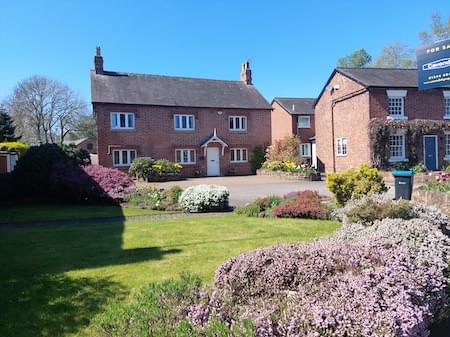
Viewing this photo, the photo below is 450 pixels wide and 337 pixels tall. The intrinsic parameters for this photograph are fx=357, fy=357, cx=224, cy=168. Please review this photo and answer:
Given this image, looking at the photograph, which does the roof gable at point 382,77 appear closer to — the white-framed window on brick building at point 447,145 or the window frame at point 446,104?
the window frame at point 446,104

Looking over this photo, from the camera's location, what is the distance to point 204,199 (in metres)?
11.7

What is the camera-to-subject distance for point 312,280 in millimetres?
3549

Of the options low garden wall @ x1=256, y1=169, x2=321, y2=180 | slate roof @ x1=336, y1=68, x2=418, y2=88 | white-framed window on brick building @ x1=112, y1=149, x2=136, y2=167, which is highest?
slate roof @ x1=336, y1=68, x2=418, y2=88

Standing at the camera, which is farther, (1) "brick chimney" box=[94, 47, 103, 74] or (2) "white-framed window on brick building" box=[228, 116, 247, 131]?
(2) "white-framed window on brick building" box=[228, 116, 247, 131]

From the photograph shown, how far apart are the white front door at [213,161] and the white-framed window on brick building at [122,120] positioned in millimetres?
6741

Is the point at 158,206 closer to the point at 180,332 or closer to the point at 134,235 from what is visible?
the point at 134,235

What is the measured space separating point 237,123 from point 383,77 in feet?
40.8

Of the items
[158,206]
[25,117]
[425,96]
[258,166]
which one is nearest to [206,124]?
[258,166]

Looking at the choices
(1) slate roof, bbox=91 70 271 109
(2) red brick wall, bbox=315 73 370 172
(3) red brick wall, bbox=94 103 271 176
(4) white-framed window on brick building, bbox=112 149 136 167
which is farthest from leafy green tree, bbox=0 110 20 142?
(2) red brick wall, bbox=315 73 370 172

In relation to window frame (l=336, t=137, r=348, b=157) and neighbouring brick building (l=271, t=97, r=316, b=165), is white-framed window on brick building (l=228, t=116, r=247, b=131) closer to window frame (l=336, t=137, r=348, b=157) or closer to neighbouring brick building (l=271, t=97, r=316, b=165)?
neighbouring brick building (l=271, t=97, r=316, b=165)

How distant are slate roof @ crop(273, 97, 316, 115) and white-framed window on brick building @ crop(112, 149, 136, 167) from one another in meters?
17.0

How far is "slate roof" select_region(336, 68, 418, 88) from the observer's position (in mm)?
25125

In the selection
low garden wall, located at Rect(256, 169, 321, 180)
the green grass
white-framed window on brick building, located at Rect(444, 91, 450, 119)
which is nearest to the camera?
the green grass

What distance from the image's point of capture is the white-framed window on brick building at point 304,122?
3700cm
